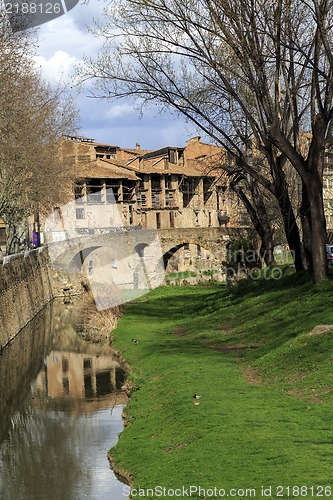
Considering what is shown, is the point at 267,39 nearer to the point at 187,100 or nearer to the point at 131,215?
the point at 187,100

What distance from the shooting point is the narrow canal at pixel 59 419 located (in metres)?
15.1

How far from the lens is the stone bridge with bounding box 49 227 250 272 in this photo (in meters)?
57.4

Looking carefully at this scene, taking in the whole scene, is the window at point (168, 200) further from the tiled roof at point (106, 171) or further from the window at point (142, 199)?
the tiled roof at point (106, 171)

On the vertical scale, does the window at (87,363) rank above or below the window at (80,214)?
below

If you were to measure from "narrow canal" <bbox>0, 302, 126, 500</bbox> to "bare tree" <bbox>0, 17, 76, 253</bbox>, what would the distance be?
9.43 m

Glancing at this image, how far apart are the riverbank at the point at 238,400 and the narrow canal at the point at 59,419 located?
0.80 metres

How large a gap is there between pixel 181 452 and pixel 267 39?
614 inches

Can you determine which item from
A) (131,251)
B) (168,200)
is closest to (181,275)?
(131,251)

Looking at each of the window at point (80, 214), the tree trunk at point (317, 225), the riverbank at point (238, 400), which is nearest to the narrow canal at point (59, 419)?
the riverbank at point (238, 400)

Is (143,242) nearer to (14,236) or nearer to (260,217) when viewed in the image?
(14,236)

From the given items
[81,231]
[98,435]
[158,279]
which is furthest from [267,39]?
[81,231]

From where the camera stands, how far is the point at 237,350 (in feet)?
75.2

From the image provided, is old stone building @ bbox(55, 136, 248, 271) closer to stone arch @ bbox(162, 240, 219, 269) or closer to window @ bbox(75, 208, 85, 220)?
window @ bbox(75, 208, 85, 220)

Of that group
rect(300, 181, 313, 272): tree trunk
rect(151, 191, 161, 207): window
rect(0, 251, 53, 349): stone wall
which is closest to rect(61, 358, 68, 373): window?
rect(0, 251, 53, 349): stone wall
